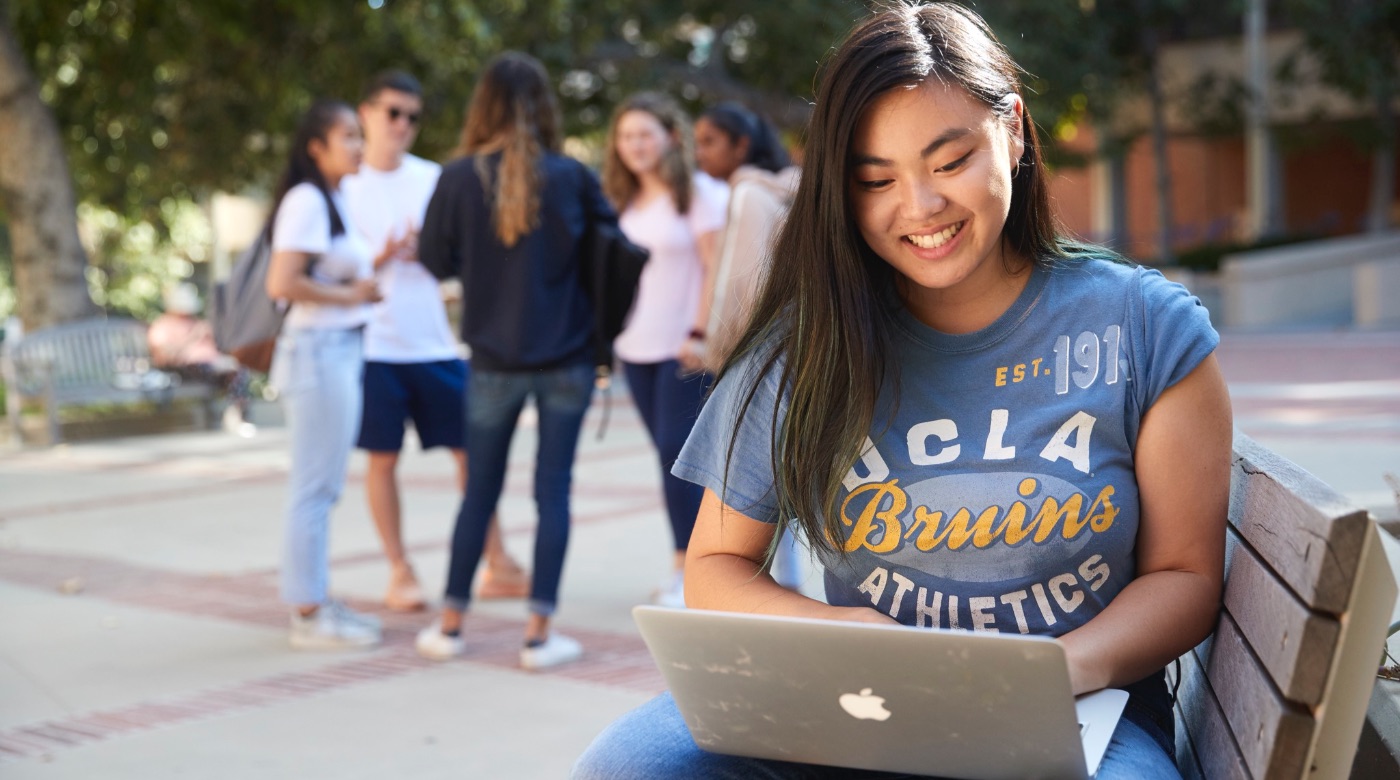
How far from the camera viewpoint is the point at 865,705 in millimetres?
1732

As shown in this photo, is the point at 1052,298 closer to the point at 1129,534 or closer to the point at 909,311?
the point at 909,311

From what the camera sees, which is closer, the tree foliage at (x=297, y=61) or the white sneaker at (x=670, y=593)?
the white sneaker at (x=670, y=593)

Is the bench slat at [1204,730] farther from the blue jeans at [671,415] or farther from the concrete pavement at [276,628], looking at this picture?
the blue jeans at [671,415]

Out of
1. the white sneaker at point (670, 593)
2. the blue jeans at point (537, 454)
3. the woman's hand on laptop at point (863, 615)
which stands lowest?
the white sneaker at point (670, 593)

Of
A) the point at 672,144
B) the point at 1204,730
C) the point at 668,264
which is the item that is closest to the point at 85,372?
the point at 668,264

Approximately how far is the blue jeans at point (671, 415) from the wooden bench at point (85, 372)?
30.5 ft

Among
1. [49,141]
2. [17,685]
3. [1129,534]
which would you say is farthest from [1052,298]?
[49,141]

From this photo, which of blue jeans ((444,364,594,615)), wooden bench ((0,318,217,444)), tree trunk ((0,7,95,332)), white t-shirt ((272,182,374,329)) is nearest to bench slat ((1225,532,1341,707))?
blue jeans ((444,364,594,615))

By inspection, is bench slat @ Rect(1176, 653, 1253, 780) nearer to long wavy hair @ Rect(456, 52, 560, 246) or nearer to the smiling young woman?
the smiling young woman

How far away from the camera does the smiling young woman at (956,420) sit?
1.99 m

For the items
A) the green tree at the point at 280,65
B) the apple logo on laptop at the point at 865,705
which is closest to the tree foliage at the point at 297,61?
the green tree at the point at 280,65

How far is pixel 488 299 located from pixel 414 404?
1.09 metres

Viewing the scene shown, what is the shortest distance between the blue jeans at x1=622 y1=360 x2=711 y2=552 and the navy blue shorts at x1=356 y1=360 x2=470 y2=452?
705 millimetres

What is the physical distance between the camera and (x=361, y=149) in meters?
5.46
